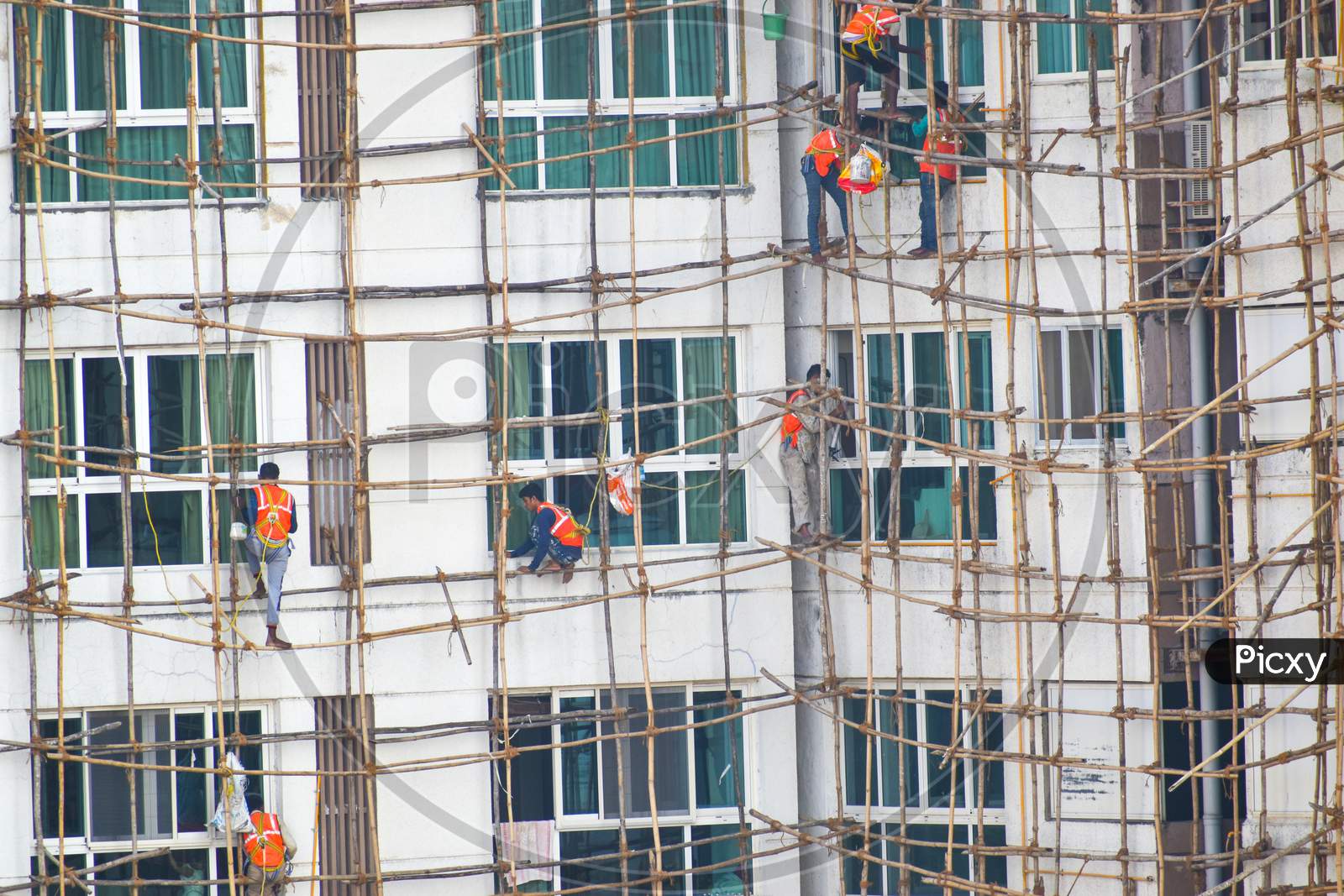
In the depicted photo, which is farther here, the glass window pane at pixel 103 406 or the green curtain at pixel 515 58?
the green curtain at pixel 515 58

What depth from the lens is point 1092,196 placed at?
14.8m

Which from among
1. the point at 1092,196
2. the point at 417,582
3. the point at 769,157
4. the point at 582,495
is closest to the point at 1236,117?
the point at 1092,196

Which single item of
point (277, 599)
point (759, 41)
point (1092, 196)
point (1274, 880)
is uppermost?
point (759, 41)

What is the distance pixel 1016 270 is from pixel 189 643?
769 cm

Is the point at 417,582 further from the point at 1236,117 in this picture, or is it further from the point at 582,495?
the point at 1236,117

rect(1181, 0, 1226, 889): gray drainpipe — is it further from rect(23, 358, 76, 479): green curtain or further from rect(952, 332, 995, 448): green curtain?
rect(23, 358, 76, 479): green curtain

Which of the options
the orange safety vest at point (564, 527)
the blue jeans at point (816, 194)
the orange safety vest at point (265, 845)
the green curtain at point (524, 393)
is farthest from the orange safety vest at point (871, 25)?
the orange safety vest at point (265, 845)

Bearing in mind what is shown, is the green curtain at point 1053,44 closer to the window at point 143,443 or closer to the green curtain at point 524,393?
the green curtain at point 524,393

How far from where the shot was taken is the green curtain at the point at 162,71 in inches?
593

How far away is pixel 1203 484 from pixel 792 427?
355 centimetres

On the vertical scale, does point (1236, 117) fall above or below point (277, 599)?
above

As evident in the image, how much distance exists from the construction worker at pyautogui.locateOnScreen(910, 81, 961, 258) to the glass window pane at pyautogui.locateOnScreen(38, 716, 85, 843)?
326 inches

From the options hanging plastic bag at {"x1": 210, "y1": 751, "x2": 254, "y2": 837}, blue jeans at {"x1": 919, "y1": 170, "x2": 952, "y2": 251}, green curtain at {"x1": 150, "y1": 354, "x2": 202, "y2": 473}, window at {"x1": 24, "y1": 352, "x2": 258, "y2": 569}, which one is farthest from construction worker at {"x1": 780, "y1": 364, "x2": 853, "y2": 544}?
hanging plastic bag at {"x1": 210, "y1": 751, "x2": 254, "y2": 837}

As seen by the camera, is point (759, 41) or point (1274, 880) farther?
point (759, 41)
